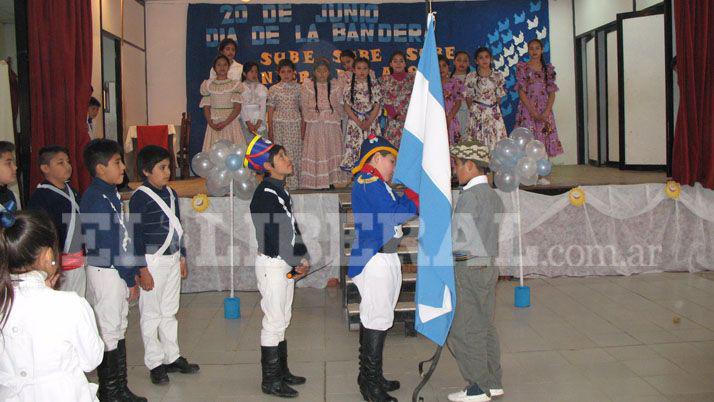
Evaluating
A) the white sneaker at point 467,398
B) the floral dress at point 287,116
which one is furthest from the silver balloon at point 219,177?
the white sneaker at point 467,398

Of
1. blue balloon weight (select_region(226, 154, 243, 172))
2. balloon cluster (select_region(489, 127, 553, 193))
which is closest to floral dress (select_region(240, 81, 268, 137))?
blue balloon weight (select_region(226, 154, 243, 172))

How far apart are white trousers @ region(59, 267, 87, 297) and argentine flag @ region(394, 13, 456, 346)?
1.97m

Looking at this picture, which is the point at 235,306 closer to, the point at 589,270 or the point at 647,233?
the point at 589,270

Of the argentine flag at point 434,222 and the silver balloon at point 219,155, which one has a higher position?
the silver balloon at point 219,155

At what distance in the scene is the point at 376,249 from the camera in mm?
3557

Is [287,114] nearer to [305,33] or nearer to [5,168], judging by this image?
[305,33]

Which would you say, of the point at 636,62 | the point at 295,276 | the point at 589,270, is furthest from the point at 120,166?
the point at 636,62

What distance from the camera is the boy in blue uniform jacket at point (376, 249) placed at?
3502 mm

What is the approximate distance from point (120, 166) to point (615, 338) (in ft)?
11.0

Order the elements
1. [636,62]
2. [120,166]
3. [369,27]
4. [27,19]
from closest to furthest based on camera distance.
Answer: [120,166], [27,19], [636,62], [369,27]

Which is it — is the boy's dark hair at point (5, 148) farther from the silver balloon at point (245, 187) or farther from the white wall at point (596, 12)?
the white wall at point (596, 12)

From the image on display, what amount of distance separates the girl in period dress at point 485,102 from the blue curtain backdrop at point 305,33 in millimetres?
3034

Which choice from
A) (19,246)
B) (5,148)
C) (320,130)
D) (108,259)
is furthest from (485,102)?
(19,246)

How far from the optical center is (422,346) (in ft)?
15.5
